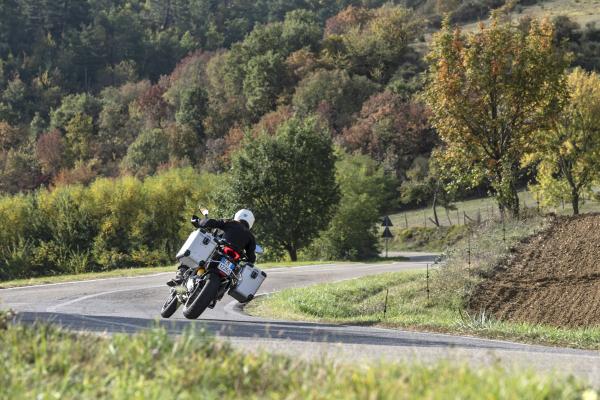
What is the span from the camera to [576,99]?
55156 millimetres

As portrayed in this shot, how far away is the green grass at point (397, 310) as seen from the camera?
1528 cm

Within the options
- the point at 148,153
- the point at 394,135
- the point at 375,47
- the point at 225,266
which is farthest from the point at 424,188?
the point at 225,266

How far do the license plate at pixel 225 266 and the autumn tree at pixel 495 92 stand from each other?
20.7m

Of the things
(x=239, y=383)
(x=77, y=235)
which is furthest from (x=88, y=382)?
(x=77, y=235)

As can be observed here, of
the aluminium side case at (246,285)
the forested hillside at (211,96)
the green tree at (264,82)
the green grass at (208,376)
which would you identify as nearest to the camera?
A: the green grass at (208,376)

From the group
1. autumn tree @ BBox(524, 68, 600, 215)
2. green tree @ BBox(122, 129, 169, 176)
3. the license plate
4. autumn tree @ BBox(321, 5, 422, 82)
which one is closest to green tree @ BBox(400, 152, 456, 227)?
autumn tree @ BBox(524, 68, 600, 215)

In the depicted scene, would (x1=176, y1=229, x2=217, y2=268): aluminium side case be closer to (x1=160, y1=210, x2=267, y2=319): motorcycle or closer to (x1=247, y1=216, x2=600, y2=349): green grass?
(x1=160, y1=210, x2=267, y2=319): motorcycle

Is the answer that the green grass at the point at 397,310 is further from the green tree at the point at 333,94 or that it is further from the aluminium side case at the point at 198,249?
the green tree at the point at 333,94

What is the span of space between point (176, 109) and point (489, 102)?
4488 inches

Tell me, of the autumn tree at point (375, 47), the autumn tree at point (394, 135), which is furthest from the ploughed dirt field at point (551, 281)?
the autumn tree at point (375, 47)

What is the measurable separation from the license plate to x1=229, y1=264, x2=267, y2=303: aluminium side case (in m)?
0.26

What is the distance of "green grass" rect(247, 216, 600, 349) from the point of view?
→ 15688 mm

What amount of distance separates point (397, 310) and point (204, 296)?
9.14 metres

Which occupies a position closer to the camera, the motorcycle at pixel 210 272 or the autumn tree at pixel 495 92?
the motorcycle at pixel 210 272
